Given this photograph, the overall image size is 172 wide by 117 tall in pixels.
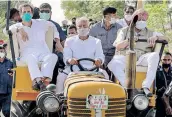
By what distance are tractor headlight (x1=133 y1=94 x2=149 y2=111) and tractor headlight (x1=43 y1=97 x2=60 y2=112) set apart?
1.18 metres

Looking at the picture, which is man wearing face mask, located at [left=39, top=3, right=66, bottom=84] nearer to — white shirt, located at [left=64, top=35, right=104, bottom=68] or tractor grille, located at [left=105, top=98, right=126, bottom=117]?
white shirt, located at [left=64, top=35, right=104, bottom=68]

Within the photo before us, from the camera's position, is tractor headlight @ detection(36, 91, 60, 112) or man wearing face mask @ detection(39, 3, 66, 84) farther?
man wearing face mask @ detection(39, 3, 66, 84)

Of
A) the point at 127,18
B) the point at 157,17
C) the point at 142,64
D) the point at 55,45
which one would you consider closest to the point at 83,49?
the point at 55,45

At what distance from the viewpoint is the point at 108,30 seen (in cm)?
907

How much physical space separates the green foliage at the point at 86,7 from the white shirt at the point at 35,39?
31469 millimetres

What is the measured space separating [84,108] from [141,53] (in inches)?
84.9

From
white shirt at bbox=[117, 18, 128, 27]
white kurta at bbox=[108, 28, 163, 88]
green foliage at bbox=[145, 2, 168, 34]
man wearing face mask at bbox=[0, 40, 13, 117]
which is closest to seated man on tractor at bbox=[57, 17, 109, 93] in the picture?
white kurta at bbox=[108, 28, 163, 88]

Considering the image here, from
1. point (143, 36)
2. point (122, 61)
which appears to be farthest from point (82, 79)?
point (143, 36)

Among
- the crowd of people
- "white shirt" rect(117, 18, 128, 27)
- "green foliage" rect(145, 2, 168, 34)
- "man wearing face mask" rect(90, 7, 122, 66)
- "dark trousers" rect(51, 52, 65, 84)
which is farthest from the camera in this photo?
"green foliage" rect(145, 2, 168, 34)

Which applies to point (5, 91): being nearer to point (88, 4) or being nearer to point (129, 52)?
point (129, 52)

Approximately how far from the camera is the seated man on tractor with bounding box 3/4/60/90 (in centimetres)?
705

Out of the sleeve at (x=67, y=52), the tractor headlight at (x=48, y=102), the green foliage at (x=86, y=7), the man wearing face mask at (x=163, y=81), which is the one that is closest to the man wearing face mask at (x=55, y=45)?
the sleeve at (x=67, y=52)

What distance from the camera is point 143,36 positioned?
8.02m

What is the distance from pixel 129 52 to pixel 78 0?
44.6 m
